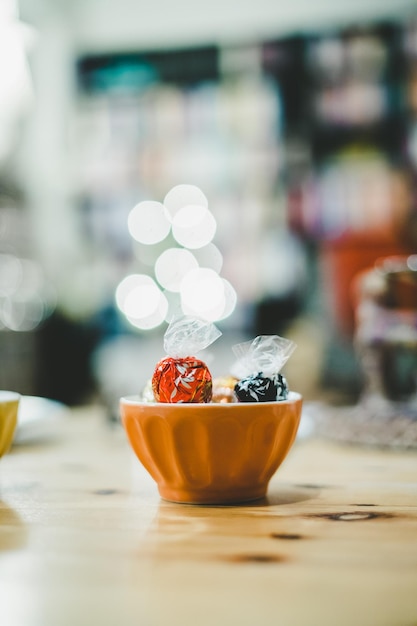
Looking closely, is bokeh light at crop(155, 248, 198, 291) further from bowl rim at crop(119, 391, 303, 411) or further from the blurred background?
bowl rim at crop(119, 391, 303, 411)

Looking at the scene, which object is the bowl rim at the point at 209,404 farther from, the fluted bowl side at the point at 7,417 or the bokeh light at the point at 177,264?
the bokeh light at the point at 177,264

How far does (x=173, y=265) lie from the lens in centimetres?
438

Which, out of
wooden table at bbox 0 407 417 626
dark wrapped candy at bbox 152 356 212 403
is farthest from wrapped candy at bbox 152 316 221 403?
wooden table at bbox 0 407 417 626

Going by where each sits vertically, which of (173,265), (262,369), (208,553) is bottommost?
(208,553)

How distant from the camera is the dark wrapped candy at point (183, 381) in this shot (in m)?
0.65

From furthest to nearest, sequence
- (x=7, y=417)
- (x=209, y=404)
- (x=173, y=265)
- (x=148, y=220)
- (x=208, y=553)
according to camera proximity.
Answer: (x=148, y=220)
(x=173, y=265)
(x=7, y=417)
(x=209, y=404)
(x=208, y=553)

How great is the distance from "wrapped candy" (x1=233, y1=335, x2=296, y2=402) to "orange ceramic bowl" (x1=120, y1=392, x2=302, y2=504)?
2cm

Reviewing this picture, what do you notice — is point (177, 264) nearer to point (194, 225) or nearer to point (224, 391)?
point (194, 225)

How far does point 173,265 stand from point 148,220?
0.36 m

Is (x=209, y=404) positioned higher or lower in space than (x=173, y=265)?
lower

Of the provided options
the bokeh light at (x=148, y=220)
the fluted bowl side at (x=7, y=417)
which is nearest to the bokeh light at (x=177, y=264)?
the bokeh light at (x=148, y=220)

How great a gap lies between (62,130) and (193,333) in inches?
169

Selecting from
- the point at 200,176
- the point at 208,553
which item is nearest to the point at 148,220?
the point at 200,176

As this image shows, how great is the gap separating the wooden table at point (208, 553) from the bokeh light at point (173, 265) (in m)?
3.54
